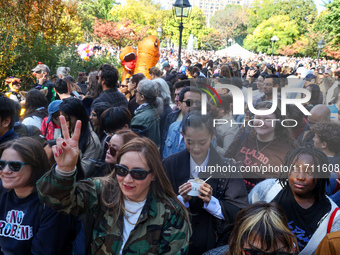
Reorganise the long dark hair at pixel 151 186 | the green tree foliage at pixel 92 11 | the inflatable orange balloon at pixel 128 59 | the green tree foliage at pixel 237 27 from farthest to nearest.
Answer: the green tree foliage at pixel 237 27
the green tree foliage at pixel 92 11
the inflatable orange balloon at pixel 128 59
the long dark hair at pixel 151 186

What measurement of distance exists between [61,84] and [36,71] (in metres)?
1.67

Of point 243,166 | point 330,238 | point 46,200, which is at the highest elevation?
point 46,200

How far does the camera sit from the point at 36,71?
695 cm

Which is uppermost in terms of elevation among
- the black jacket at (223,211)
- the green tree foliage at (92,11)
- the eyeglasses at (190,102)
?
the green tree foliage at (92,11)

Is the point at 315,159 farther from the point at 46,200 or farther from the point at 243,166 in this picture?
the point at 46,200

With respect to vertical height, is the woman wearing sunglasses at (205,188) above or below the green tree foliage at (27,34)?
below

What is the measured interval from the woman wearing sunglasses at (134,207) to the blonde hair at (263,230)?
0.32m

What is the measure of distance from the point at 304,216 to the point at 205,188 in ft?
2.46

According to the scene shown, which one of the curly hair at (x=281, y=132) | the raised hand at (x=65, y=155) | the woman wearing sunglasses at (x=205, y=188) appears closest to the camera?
the raised hand at (x=65, y=155)

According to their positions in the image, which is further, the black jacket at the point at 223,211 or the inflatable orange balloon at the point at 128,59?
the inflatable orange balloon at the point at 128,59

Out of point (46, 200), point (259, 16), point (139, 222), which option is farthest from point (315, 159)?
point (259, 16)

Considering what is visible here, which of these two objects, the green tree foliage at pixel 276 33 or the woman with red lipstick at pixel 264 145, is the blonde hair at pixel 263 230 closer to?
the woman with red lipstick at pixel 264 145

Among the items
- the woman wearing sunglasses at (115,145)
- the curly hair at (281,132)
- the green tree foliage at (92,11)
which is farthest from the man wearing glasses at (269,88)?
the green tree foliage at (92,11)

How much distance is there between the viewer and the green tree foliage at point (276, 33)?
5341 centimetres
